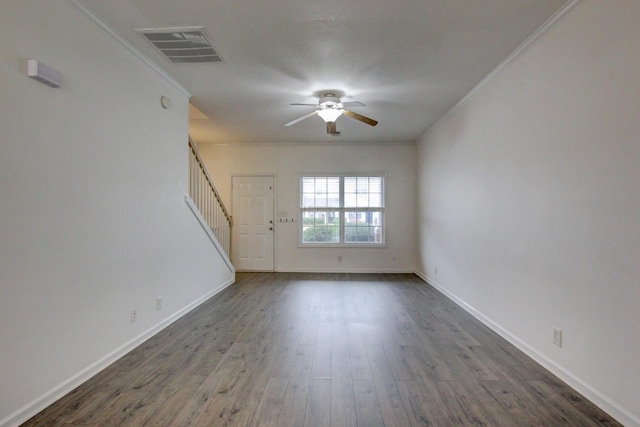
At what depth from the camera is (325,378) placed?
227cm

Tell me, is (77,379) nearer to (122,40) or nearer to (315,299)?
(122,40)

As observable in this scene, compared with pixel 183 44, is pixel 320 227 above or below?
below

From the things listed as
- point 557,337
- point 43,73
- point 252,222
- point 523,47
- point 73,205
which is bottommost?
point 557,337

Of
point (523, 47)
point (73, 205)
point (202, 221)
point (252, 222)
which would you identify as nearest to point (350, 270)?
point (252, 222)

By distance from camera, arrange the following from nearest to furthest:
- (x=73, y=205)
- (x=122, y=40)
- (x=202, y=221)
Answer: (x=73, y=205) < (x=122, y=40) < (x=202, y=221)

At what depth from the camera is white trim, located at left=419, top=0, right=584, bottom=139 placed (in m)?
2.18

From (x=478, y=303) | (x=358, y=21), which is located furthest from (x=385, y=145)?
(x=358, y=21)

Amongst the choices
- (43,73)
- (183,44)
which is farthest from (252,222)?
(43,73)

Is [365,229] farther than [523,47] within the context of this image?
Yes

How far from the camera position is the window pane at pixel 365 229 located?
640cm

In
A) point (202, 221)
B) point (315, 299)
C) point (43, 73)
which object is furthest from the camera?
point (315, 299)

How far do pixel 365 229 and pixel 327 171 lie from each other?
1421mm

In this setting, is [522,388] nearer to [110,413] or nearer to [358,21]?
[110,413]

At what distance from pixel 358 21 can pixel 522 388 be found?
2.89 m
